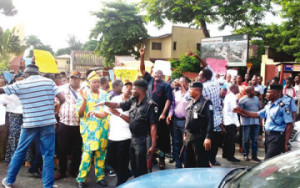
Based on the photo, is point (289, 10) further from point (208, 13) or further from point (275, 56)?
point (208, 13)

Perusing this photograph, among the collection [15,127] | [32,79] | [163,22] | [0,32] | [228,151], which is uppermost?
[163,22]

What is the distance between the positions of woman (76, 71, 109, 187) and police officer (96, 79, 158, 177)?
2.62 feet

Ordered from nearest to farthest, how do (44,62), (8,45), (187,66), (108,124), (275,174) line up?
(275,174) < (108,124) < (44,62) < (8,45) < (187,66)

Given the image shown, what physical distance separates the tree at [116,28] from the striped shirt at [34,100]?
2684 cm

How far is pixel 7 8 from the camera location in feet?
79.4

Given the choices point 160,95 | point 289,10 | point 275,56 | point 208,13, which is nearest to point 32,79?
point 160,95

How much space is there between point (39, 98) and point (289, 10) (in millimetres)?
18555

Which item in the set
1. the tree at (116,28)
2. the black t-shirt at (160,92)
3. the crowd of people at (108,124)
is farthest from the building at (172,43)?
the crowd of people at (108,124)

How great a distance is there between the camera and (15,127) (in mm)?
5531

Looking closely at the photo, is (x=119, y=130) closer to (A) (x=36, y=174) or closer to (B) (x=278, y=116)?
(A) (x=36, y=174)

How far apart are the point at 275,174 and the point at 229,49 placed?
67.6ft

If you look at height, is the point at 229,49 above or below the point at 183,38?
below

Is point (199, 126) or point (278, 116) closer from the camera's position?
point (199, 126)

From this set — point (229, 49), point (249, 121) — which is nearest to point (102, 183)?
point (249, 121)
